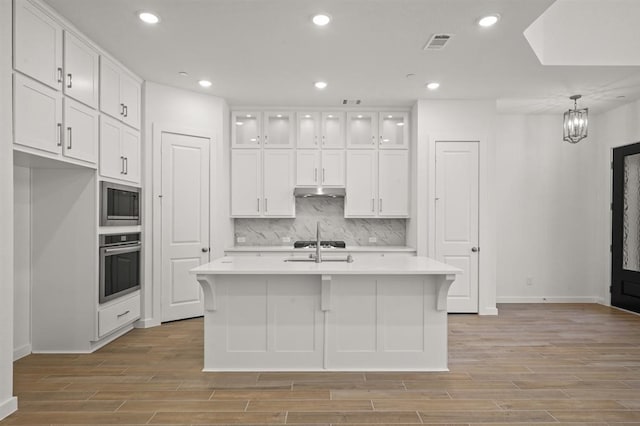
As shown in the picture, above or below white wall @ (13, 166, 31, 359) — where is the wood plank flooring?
below

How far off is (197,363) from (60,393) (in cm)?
97

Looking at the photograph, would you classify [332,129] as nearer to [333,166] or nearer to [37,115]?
[333,166]

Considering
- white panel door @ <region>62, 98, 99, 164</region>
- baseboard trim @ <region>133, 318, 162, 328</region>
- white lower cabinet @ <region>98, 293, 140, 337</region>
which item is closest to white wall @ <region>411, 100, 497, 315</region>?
baseboard trim @ <region>133, 318, 162, 328</region>

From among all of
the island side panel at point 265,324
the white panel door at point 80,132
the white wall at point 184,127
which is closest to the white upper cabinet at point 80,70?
the white panel door at point 80,132

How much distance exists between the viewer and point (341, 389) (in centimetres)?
293

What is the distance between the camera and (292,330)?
128 inches

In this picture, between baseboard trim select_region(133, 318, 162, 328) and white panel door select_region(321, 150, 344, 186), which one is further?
white panel door select_region(321, 150, 344, 186)

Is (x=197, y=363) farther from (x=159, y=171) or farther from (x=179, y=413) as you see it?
(x=159, y=171)

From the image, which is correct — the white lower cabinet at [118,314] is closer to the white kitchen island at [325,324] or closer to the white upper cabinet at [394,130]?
the white kitchen island at [325,324]

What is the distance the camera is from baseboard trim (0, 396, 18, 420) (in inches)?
98.5

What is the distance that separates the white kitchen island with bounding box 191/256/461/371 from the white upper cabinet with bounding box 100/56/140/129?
1.98m

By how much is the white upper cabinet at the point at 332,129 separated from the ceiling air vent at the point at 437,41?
6.98 ft

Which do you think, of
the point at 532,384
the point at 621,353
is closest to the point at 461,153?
the point at 621,353

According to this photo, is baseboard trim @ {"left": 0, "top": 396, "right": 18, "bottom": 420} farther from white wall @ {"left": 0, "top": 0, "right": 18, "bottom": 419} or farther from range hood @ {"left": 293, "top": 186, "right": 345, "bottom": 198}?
range hood @ {"left": 293, "top": 186, "right": 345, "bottom": 198}
